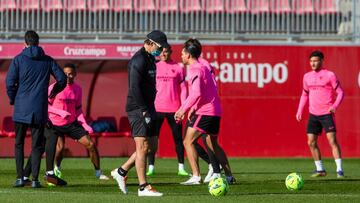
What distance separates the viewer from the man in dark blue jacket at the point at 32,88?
1404cm

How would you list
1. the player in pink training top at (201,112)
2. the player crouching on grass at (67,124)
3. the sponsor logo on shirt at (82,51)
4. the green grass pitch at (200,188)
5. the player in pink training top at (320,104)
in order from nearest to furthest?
the green grass pitch at (200,188) < the player in pink training top at (201,112) < the player crouching on grass at (67,124) < the player in pink training top at (320,104) < the sponsor logo on shirt at (82,51)

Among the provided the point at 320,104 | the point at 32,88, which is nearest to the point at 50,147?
the point at 32,88

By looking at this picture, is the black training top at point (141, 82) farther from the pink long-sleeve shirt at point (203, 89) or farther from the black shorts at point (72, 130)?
the black shorts at point (72, 130)

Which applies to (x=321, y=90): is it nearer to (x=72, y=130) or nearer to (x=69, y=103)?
(x=69, y=103)

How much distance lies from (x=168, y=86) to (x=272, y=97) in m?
7.85

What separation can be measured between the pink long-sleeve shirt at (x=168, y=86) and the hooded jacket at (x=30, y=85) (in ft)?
13.0

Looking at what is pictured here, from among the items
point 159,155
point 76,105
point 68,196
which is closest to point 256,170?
point 76,105

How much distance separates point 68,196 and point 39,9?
15.6 m

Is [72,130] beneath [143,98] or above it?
beneath

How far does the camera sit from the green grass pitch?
39.5 ft

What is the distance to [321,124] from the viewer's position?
17.9 meters

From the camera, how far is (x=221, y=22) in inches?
1091

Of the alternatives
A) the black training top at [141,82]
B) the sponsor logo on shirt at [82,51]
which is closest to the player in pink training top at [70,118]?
the black training top at [141,82]

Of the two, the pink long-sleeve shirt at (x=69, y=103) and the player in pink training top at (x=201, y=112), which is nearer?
the player in pink training top at (x=201, y=112)
